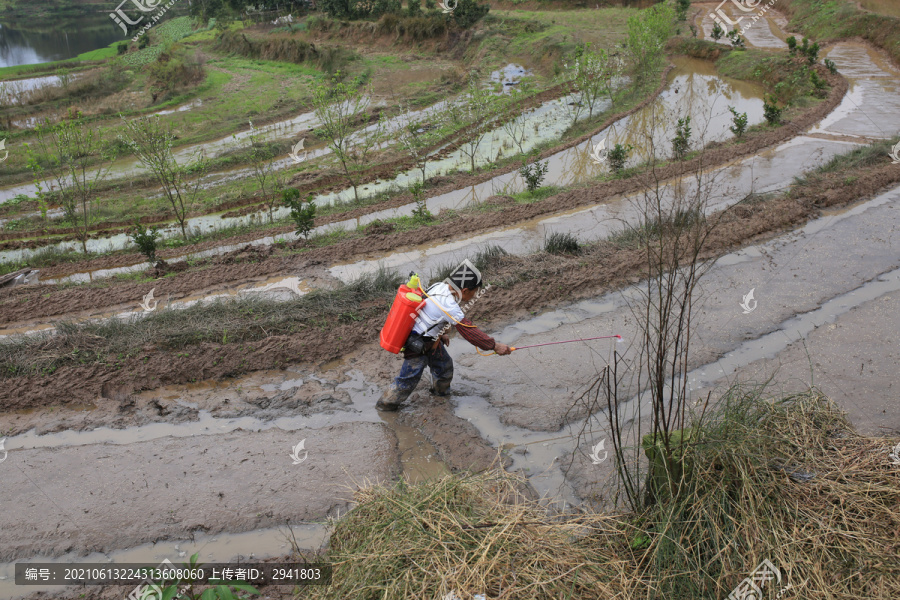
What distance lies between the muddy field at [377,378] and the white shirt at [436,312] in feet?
3.40

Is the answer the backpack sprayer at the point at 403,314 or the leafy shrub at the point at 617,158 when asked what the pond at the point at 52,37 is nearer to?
the leafy shrub at the point at 617,158

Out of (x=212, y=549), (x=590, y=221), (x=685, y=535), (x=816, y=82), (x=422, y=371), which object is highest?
(x=816, y=82)

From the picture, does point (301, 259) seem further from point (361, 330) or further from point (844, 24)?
point (844, 24)

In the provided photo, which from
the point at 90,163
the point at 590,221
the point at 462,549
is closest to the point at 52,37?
the point at 90,163

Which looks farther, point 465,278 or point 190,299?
point 190,299

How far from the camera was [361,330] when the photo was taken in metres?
7.50

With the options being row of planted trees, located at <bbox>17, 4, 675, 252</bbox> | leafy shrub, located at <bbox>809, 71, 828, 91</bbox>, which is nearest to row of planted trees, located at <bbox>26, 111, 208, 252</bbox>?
row of planted trees, located at <bbox>17, 4, 675, 252</bbox>

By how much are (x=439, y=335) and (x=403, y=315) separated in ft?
1.51

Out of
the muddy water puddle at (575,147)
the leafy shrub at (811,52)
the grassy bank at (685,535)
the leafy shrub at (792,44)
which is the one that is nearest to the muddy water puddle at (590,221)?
the muddy water puddle at (575,147)

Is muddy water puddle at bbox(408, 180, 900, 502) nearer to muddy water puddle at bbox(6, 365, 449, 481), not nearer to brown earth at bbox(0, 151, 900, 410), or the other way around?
brown earth at bbox(0, 151, 900, 410)

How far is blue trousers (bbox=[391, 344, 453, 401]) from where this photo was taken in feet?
19.0

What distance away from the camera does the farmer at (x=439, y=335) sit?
17.7 feet

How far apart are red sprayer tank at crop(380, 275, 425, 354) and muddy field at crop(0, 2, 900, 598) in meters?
0.97

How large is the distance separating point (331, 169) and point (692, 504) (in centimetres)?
1682
